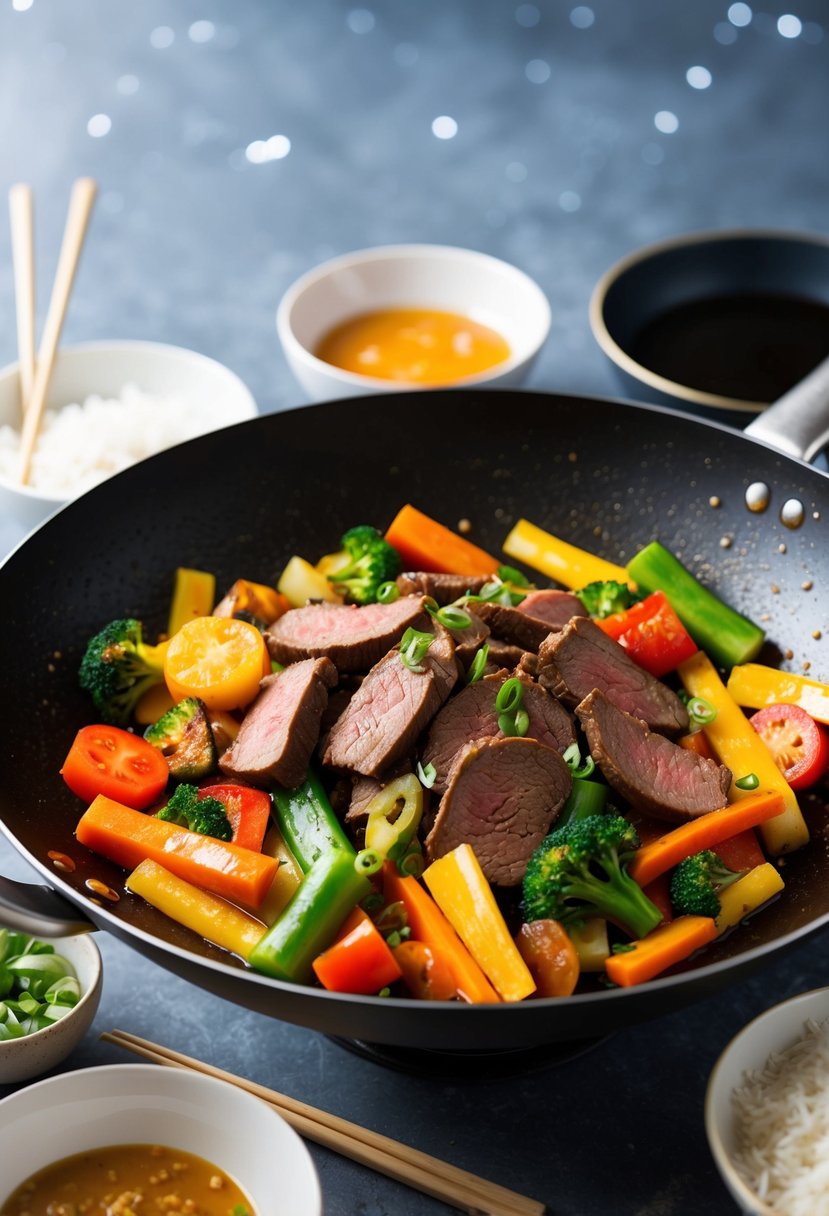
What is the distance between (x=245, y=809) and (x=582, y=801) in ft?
2.56

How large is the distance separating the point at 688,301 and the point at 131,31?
3.83 m

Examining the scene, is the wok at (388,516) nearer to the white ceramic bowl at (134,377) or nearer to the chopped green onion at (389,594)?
the chopped green onion at (389,594)

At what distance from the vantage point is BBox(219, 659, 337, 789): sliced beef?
9.57ft

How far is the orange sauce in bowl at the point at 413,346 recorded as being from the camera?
4.68 metres

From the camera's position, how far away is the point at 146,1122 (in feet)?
8.45

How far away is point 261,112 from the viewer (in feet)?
21.1

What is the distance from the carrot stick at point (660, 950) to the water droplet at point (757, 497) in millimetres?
1259

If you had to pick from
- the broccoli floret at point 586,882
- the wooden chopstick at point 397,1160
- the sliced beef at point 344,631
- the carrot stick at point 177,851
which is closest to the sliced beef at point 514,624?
the sliced beef at point 344,631

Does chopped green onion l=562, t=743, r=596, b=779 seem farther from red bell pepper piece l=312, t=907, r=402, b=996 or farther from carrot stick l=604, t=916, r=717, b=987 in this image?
red bell pepper piece l=312, t=907, r=402, b=996

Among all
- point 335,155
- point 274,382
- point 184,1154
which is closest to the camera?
point 184,1154

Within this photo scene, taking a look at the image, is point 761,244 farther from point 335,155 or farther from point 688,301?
point 335,155

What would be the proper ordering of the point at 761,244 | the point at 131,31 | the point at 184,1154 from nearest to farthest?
the point at 184,1154 → the point at 761,244 → the point at 131,31

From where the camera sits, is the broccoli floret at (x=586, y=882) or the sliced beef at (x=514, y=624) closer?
the broccoli floret at (x=586, y=882)

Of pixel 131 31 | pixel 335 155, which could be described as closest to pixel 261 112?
pixel 335 155
